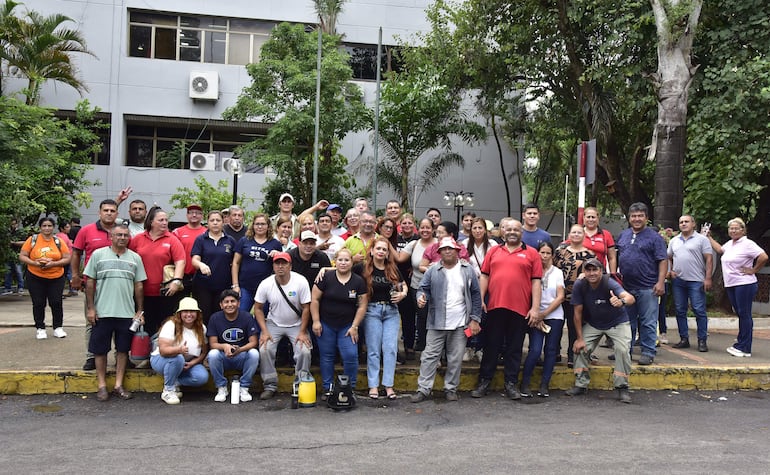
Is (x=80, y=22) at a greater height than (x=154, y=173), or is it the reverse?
(x=80, y=22)

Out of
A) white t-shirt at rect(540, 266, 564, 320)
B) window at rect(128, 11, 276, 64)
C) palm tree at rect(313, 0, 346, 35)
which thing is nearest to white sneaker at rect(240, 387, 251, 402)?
white t-shirt at rect(540, 266, 564, 320)

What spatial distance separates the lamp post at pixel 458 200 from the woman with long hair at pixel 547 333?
15924mm

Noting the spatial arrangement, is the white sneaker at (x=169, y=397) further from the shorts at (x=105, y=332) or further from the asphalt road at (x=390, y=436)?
the shorts at (x=105, y=332)

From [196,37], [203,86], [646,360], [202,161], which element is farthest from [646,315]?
[196,37]

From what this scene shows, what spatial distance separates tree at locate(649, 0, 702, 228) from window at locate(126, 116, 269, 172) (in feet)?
47.7

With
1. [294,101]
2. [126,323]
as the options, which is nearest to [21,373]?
[126,323]

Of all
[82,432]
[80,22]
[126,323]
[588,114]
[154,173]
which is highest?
[80,22]

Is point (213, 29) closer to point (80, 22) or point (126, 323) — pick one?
point (80, 22)

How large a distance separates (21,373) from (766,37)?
14.3m

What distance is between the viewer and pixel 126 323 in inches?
281

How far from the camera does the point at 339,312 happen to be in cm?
712

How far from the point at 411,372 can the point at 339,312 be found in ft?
4.22

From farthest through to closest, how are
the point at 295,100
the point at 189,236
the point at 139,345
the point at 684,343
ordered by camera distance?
the point at 295,100 → the point at 684,343 → the point at 189,236 → the point at 139,345

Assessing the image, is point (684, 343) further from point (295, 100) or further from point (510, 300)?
point (295, 100)
